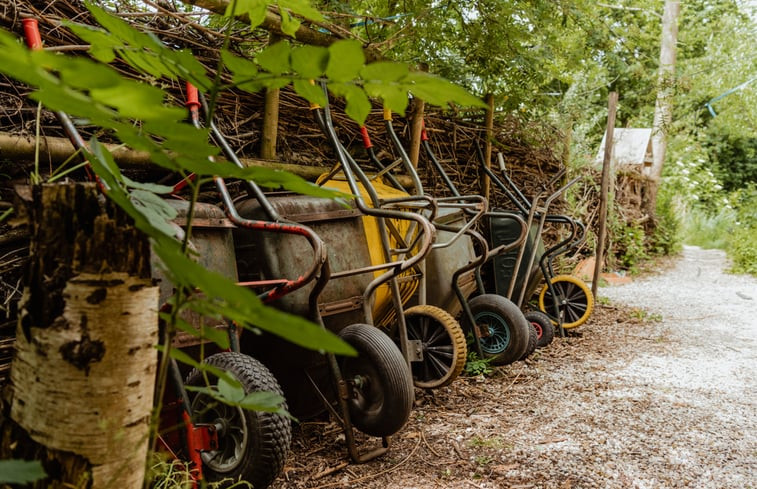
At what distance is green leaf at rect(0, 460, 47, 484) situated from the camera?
1.39 ft

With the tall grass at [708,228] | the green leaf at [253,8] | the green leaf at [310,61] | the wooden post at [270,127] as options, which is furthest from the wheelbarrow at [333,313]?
the tall grass at [708,228]

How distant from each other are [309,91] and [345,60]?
0.36ft

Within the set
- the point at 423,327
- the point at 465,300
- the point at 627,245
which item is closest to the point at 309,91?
the point at 423,327

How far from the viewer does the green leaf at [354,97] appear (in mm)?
487

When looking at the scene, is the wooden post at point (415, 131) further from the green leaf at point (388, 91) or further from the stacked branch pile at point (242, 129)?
the green leaf at point (388, 91)

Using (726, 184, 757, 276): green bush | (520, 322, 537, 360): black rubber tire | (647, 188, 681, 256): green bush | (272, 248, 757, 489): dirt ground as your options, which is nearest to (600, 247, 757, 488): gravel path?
Result: (272, 248, 757, 489): dirt ground

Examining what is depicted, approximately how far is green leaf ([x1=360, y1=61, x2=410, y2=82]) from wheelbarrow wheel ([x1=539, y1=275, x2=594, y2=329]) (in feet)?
13.1

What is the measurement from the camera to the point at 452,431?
94.9 inches

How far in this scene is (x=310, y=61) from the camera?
476mm

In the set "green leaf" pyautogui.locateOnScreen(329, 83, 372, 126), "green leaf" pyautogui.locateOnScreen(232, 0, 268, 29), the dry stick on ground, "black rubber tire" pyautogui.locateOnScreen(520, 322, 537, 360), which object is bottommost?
the dry stick on ground

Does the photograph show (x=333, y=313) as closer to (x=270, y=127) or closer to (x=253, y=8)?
(x=270, y=127)

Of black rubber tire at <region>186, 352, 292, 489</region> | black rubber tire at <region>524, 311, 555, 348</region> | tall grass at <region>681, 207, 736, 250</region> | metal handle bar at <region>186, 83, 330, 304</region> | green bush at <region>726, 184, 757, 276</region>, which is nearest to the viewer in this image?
black rubber tire at <region>186, 352, 292, 489</region>

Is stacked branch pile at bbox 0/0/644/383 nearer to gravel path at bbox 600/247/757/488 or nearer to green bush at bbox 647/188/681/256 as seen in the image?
gravel path at bbox 600/247/757/488

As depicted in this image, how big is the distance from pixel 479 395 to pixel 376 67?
2.66m
